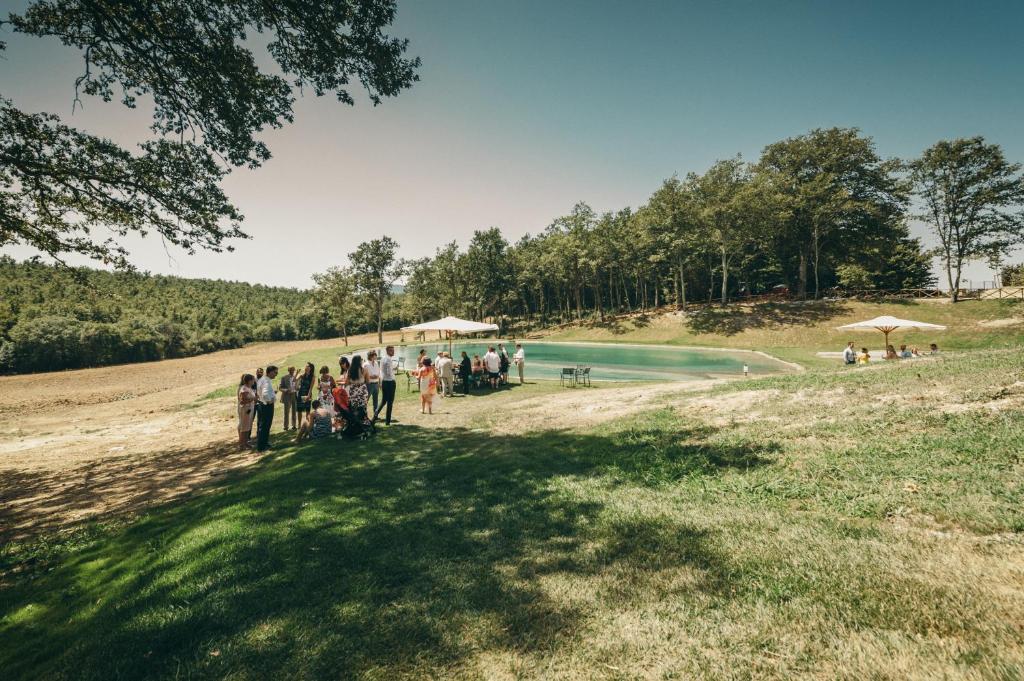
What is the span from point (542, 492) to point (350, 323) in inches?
3461

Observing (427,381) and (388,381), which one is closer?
(388,381)

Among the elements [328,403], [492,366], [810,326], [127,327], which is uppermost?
[127,327]

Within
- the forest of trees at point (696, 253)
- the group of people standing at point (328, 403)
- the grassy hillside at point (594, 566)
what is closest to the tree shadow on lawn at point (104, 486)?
the group of people standing at point (328, 403)

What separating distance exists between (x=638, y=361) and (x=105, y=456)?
30855 mm

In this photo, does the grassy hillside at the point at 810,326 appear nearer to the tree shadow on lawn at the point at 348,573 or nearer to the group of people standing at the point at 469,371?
the group of people standing at the point at 469,371

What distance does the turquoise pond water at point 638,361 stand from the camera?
81.3 feet

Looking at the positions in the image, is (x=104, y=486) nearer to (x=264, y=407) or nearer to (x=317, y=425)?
(x=264, y=407)

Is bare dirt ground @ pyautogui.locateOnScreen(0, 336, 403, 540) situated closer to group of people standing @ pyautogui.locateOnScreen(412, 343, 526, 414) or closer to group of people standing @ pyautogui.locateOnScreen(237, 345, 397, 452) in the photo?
group of people standing @ pyautogui.locateOnScreen(237, 345, 397, 452)

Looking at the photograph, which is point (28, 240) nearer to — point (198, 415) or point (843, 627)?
point (198, 415)

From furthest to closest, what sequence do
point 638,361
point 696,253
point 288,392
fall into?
1. point 696,253
2. point 638,361
3. point 288,392

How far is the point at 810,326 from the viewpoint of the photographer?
38.5 metres

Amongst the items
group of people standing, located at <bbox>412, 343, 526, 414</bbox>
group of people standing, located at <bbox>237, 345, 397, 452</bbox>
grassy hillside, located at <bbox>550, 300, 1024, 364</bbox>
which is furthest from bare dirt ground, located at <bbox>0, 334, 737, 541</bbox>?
grassy hillside, located at <bbox>550, 300, 1024, 364</bbox>

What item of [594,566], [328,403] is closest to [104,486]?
[328,403]

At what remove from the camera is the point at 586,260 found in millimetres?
51969
